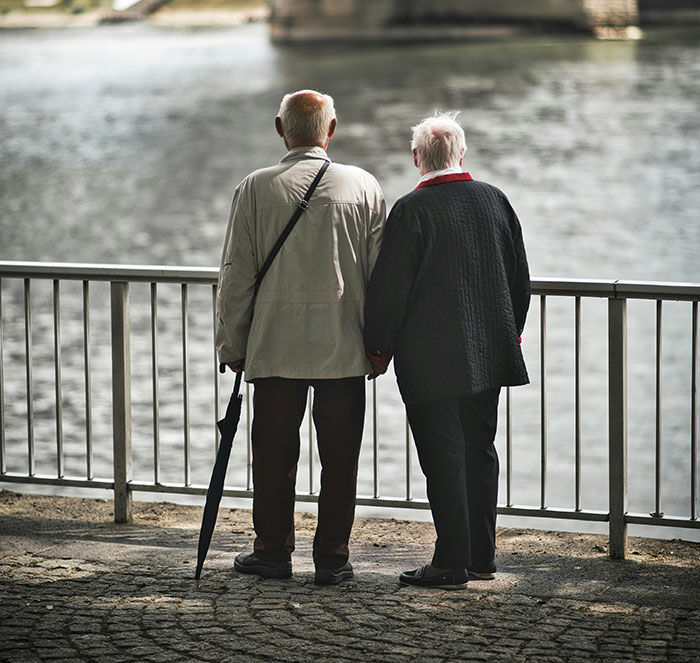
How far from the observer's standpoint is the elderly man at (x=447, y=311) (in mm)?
4059

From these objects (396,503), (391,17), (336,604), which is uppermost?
(391,17)

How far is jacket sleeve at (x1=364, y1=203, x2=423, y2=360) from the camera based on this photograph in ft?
13.3

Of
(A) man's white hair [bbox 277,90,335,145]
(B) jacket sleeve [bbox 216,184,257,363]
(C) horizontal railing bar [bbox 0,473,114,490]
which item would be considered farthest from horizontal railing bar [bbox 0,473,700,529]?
(A) man's white hair [bbox 277,90,335,145]

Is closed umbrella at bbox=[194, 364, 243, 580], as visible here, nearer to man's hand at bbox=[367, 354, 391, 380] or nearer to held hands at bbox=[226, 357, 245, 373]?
held hands at bbox=[226, 357, 245, 373]

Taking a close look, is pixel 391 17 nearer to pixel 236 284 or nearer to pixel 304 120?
pixel 304 120

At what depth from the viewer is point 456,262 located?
13.4 ft

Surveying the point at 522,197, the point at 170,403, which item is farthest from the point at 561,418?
the point at 522,197

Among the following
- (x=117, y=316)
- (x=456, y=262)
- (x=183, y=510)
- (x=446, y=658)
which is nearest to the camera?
(x=446, y=658)

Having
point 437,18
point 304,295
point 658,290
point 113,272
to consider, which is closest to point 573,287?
point 658,290

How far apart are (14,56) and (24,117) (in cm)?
195

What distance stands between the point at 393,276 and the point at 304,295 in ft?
1.04

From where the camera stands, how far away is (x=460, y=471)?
418cm

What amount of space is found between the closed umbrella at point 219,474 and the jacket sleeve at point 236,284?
0.46 feet

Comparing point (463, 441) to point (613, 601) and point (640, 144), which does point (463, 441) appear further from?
point (640, 144)
